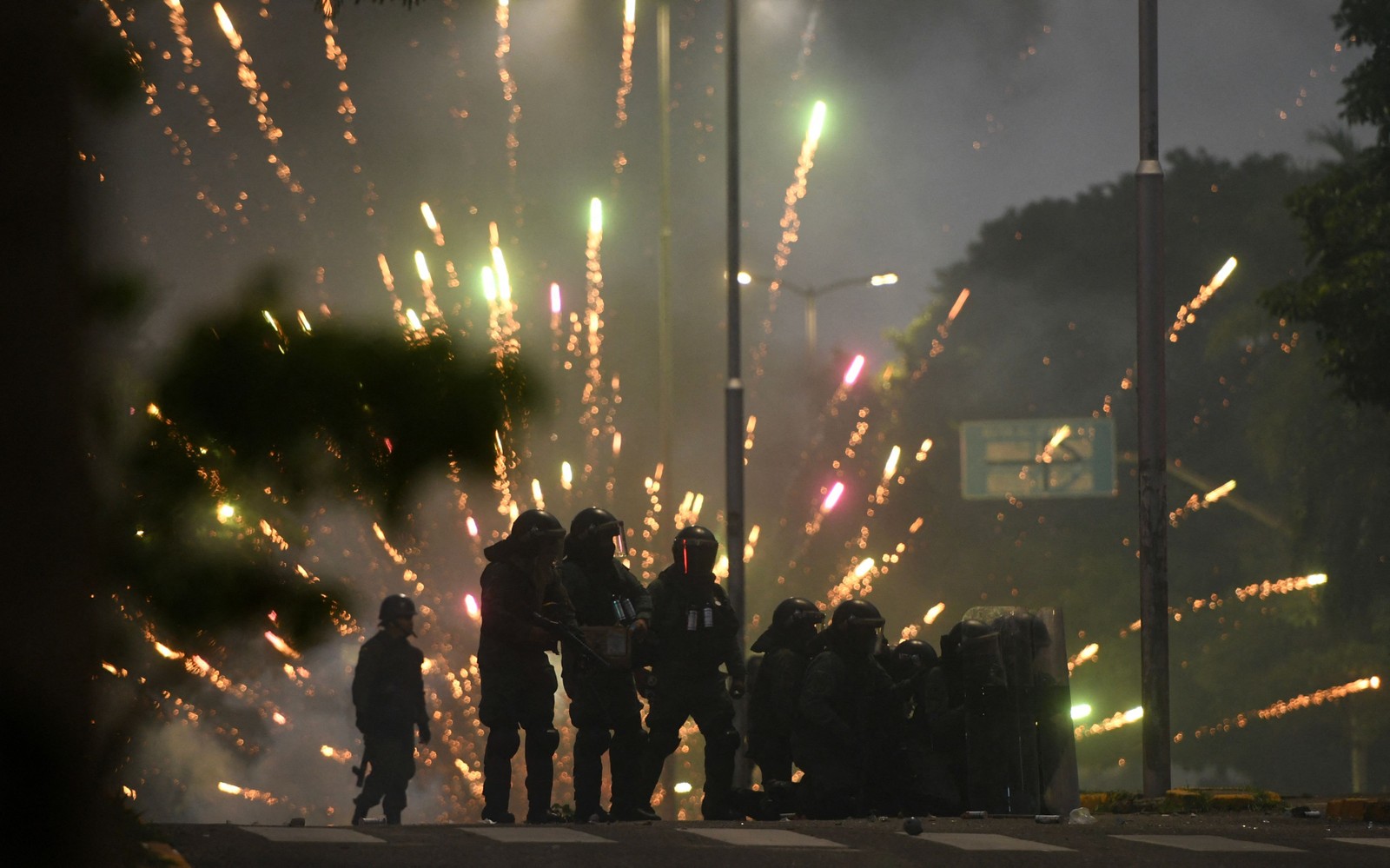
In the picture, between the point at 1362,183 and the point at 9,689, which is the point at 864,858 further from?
the point at 1362,183

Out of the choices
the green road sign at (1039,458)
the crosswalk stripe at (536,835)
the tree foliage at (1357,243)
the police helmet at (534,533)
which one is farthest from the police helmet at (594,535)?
the green road sign at (1039,458)

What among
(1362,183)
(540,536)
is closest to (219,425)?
(540,536)

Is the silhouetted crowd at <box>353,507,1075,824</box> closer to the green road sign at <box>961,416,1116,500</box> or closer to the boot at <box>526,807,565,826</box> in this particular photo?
the boot at <box>526,807,565,826</box>

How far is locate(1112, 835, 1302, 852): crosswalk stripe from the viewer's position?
8922 mm

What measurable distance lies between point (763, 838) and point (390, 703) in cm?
628

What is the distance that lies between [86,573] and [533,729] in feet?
19.3

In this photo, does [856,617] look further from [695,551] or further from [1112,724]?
[1112,724]

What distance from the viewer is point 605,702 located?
1203 cm

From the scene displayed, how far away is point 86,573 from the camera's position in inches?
236

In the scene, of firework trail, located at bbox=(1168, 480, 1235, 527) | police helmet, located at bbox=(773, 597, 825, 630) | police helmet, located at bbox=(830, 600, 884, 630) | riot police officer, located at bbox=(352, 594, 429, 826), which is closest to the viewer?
police helmet, located at bbox=(830, 600, 884, 630)

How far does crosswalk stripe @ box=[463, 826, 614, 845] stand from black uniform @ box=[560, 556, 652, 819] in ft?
6.41

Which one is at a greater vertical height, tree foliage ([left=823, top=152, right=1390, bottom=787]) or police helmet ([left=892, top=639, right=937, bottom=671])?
tree foliage ([left=823, top=152, right=1390, bottom=787])

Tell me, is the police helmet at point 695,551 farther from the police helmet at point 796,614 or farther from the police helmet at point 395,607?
the police helmet at point 395,607

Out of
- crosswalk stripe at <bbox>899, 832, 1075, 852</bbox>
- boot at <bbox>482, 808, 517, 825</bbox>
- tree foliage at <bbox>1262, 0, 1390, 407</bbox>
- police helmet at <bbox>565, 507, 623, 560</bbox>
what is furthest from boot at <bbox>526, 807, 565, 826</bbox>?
tree foliage at <bbox>1262, 0, 1390, 407</bbox>
